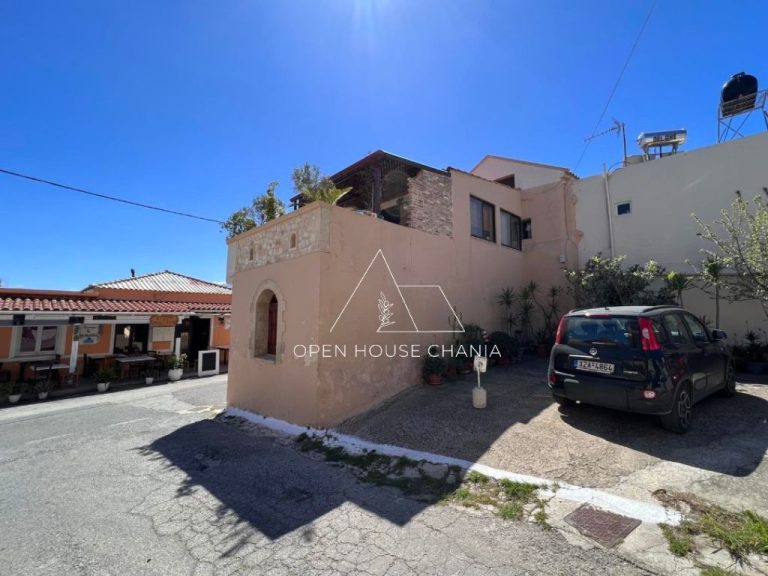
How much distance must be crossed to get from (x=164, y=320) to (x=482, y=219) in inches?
554

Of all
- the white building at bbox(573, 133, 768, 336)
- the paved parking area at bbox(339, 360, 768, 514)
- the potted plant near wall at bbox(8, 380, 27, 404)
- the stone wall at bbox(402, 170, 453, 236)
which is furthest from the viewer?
the potted plant near wall at bbox(8, 380, 27, 404)

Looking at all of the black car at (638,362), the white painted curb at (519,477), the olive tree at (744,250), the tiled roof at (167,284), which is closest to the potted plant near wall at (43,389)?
the tiled roof at (167,284)

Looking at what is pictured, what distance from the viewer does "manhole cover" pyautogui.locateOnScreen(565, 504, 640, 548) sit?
2.93 metres

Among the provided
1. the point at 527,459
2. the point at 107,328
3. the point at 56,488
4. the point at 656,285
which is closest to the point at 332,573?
the point at 527,459

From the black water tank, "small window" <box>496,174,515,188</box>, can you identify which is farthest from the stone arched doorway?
the black water tank

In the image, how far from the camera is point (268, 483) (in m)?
4.56

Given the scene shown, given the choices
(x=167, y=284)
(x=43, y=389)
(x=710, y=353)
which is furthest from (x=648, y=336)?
(x=167, y=284)

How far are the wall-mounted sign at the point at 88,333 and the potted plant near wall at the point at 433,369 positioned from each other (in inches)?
536

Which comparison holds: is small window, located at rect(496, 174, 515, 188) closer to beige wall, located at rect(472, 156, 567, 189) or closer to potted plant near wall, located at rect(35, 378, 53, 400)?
beige wall, located at rect(472, 156, 567, 189)

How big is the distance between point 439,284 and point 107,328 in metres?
14.9

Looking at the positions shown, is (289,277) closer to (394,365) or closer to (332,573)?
(394,365)

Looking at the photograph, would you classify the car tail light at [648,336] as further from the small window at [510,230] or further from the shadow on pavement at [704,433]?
the small window at [510,230]

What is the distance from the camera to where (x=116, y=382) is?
1350 cm

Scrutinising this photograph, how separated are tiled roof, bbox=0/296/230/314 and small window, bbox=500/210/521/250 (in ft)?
42.9
